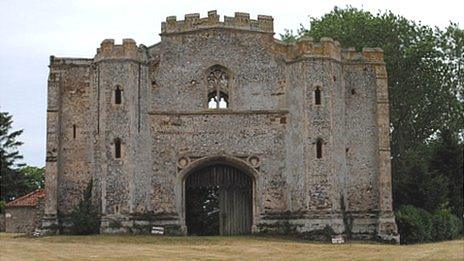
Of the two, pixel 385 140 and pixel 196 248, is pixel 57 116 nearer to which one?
pixel 196 248

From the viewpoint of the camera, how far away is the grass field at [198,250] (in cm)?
2466

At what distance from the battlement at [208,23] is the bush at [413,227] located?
1012 centimetres

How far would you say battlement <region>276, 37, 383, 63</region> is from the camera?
3572 centimetres

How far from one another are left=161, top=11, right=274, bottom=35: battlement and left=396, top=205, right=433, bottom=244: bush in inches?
398

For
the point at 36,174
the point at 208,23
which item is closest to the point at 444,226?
the point at 208,23

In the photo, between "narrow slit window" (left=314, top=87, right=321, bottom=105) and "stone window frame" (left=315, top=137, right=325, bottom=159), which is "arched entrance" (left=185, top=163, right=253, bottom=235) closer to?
"stone window frame" (left=315, top=137, right=325, bottom=159)

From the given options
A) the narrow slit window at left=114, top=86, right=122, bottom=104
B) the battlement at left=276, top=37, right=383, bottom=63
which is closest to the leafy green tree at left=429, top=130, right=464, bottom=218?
the battlement at left=276, top=37, right=383, bottom=63

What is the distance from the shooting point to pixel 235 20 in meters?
36.8

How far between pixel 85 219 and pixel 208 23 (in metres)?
9.95

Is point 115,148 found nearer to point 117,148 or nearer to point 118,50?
point 117,148

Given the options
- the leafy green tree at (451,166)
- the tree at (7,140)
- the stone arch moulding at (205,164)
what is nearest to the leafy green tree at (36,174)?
the tree at (7,140)

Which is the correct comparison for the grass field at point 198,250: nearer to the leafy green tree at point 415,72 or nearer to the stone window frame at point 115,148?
the stone window frame at point 115,148

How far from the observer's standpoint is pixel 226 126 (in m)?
36.2

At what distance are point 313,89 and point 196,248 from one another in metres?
10.1
